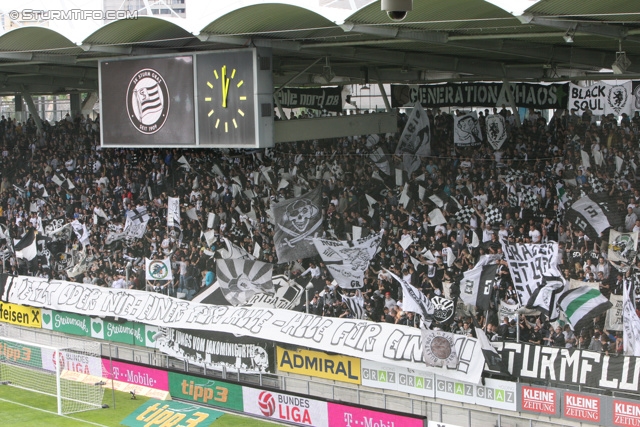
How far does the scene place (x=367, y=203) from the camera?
1911cm

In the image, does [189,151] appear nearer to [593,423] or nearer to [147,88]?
[147,88]

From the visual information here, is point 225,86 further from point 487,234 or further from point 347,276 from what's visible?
point 487,234

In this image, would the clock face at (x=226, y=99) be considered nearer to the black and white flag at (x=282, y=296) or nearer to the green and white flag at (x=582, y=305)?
the black and white flag at (x=282, y=296)

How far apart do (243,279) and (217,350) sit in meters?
1.60

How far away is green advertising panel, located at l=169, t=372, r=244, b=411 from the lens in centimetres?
1752

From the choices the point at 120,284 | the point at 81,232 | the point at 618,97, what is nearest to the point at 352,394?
the point at 120,284

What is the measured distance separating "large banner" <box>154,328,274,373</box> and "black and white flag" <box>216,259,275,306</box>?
2.73 feet

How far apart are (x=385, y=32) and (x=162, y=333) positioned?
348 inches

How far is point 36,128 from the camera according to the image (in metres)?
30.5

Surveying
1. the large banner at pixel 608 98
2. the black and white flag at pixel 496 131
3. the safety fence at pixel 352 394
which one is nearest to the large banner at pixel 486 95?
the black and white flag at pixel 496 131

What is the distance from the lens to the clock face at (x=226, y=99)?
1588cm

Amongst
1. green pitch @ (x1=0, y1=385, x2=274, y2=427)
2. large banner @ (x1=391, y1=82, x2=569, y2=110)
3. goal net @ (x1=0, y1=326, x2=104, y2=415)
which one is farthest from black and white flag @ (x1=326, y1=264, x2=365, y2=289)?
large banner @ (x1=391, y1=82, x2=569, y2=110)

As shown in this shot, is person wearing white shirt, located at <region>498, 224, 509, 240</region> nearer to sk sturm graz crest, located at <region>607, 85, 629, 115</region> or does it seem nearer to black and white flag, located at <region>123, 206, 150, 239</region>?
sk sturm graz crest, located at <region>607, 85, 629, 115</region>

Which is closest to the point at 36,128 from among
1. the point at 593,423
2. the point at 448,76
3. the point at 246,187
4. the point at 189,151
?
the point at 189,151
